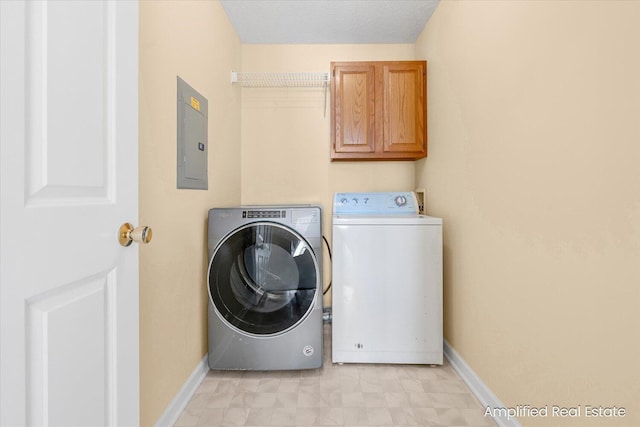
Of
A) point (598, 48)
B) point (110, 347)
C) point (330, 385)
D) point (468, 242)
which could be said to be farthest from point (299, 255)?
point (598, 48)

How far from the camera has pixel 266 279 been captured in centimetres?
177

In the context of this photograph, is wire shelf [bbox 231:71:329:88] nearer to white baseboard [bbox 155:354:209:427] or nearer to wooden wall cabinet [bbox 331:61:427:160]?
wooden wall cabinet [bbox 331:61:427:160]

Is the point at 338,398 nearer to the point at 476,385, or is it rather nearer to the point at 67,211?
the point at 476,385

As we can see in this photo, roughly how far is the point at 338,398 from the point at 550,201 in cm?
134

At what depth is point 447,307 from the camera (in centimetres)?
201

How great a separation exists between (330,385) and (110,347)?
1.27 meters

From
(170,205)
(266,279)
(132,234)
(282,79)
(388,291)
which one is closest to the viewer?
(132,234)

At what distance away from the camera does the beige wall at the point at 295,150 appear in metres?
2.65

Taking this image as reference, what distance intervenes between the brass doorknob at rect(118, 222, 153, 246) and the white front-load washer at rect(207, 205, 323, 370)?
0.92 m

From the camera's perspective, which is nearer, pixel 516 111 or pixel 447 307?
pixel 516 111

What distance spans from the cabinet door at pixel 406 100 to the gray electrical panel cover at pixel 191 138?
133 cm

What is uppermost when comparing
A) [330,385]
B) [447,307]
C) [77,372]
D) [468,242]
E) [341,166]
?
[341,166]

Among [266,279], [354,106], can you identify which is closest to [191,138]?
[266,279]

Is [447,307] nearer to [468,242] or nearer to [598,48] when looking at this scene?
[468,242]
